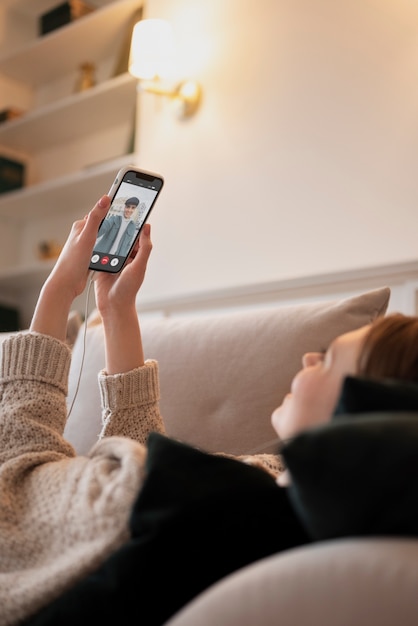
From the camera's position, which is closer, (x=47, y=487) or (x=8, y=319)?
(x=47, y=487)

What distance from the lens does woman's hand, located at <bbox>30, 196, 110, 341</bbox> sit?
1230 mm

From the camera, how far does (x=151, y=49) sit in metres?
2.88

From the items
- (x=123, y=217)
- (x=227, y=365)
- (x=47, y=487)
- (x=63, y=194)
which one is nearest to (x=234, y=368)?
(x=227, y=365)

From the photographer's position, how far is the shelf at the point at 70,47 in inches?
133

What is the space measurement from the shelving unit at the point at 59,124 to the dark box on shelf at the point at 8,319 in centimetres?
7

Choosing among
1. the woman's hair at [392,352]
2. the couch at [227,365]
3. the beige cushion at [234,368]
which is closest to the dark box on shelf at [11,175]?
the couch at [227,365]

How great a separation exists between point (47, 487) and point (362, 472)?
0.44 m

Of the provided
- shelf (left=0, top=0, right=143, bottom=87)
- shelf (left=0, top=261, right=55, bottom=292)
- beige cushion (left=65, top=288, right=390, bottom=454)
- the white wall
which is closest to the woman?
beige cushion (left=65, top=288, right=390, bottom=454)

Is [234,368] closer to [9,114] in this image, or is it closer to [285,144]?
[285,144]

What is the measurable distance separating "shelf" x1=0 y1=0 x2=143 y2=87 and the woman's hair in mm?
2756

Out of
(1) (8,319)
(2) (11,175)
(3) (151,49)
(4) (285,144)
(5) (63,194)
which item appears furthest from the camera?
(2) (11,175)

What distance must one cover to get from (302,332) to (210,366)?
0.64 ft

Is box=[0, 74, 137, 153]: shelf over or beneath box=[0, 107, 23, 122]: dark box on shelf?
beneath

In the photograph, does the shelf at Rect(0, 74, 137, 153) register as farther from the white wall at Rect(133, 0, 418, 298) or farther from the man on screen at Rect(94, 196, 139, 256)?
the man on screen at Rect(94, 196, 139, 256)
